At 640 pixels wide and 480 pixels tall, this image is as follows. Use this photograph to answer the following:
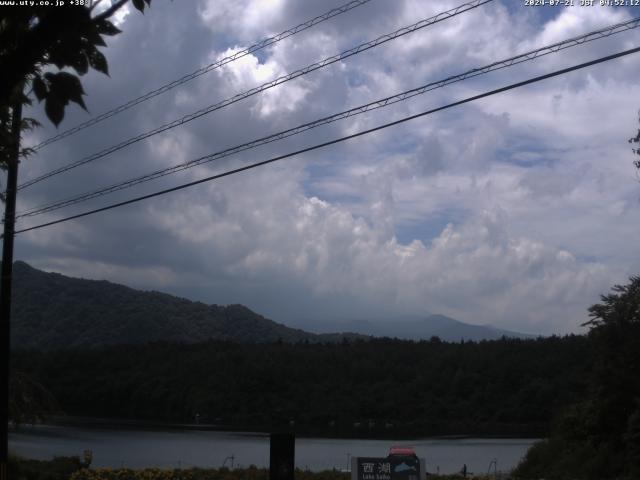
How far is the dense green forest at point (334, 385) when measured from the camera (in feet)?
212

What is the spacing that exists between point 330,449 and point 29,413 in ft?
100.0

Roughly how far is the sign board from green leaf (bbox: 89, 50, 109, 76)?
39.4ft

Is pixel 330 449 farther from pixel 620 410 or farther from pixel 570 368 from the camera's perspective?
pixel 620 410

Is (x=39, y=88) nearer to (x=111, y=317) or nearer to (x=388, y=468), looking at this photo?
(x=388, y=468)

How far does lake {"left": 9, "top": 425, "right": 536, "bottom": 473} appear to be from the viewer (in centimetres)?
3916

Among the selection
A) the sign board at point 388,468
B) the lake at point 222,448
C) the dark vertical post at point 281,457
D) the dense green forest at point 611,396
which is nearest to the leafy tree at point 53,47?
the dark vertical post at point 281,457

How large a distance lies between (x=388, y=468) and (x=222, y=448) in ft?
109

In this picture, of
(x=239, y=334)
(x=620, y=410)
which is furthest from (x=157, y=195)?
(x=239, y=334)

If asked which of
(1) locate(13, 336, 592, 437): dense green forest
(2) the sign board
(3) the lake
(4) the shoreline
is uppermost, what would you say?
(1) locate(13, 336, 592, 437): dense green forest

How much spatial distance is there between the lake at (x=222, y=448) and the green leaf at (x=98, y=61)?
3106cm

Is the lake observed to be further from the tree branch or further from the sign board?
the tree branch

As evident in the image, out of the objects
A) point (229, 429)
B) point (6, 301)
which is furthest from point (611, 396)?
point (229, 429)

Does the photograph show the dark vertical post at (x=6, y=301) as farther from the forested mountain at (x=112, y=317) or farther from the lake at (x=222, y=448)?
the forested mountain at (x=112, y=317)

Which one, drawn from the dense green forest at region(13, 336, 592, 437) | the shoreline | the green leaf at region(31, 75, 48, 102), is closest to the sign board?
the green leaf at region(31, 75, 48, 102)
